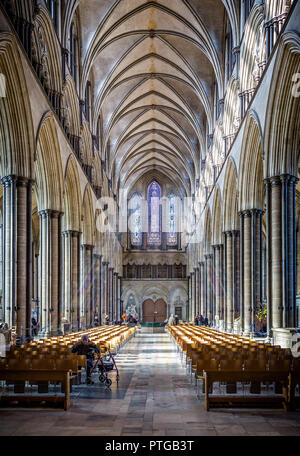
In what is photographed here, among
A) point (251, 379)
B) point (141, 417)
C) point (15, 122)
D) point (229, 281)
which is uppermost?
point (15, 122)

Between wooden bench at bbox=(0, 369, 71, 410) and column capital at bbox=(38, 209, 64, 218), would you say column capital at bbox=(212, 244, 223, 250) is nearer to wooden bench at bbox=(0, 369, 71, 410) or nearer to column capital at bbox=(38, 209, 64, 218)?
column capital at bbox=(38, 209, 64, 218)

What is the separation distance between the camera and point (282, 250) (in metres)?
15.8

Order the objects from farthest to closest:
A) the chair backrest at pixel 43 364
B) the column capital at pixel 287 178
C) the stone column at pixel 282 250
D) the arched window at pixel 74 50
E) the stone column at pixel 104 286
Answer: the stone column at pixel 104 286 < the arched window at pixel 74 50 < the column capital at pixel 287 178 < the stone column at pixel 282 250 < the chair backrest at pixel 43 364

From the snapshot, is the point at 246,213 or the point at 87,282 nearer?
the point at 246,213

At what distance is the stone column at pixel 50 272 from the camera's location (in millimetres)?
20688

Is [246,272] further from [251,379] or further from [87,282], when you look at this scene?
[251,379]

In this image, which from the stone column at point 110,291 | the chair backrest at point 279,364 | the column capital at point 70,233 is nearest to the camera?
the chair backrest at point 279,364

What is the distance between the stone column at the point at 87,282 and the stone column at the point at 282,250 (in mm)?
16308

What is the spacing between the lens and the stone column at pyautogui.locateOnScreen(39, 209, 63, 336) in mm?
20688

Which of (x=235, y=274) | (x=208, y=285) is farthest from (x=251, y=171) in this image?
(x=208, y=285)

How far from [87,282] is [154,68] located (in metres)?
14.3

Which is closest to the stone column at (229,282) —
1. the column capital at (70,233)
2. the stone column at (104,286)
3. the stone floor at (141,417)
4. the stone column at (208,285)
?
the column capital at (70,233)

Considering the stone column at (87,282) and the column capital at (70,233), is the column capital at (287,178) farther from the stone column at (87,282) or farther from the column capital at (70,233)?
the stone column at (87,282)

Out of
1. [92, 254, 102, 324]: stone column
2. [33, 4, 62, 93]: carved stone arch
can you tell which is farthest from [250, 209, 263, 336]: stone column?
[92, 254, 102, 324]: stone column
